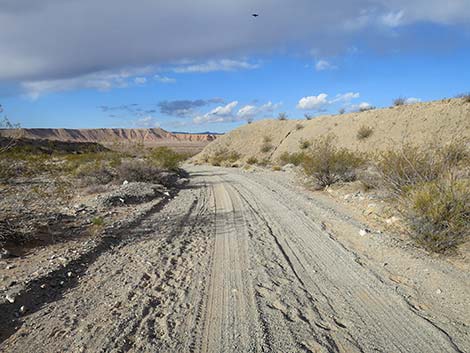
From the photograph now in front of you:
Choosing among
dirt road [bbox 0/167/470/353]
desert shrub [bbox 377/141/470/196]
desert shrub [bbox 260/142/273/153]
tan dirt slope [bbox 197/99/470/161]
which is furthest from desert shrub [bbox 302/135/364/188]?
desert shrub [bbox 260/142/273/153]

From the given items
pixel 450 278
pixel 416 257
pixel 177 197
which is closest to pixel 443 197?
pixel 416 257

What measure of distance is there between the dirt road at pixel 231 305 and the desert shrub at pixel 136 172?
467 inches

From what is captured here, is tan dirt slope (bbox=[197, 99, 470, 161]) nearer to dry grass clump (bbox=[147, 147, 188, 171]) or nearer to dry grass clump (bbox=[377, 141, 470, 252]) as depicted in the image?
dry grass clump (bbox=[377, 141, 470, 252])

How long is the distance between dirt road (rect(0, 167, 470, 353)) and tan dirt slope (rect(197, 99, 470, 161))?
15.9 m

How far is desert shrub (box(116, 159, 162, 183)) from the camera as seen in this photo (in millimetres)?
20609

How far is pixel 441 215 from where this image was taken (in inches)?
307

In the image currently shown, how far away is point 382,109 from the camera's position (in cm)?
4872

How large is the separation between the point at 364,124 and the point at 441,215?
42.1 metres

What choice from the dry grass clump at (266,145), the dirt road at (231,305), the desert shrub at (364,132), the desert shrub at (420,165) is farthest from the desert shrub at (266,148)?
the dirt road at (231,305)

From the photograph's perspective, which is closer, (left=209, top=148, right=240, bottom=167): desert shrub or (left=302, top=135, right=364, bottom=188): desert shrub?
(left=302, top=135, right=364, bottom=188): desert shrub

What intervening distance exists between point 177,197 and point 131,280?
33.8 feet

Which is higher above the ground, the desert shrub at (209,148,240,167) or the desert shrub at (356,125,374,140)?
the desert shrub at (356,125,374,140)

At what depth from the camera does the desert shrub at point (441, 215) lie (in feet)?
25.0

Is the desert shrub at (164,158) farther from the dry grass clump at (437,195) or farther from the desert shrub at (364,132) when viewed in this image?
the desert shrub at (364,132)
